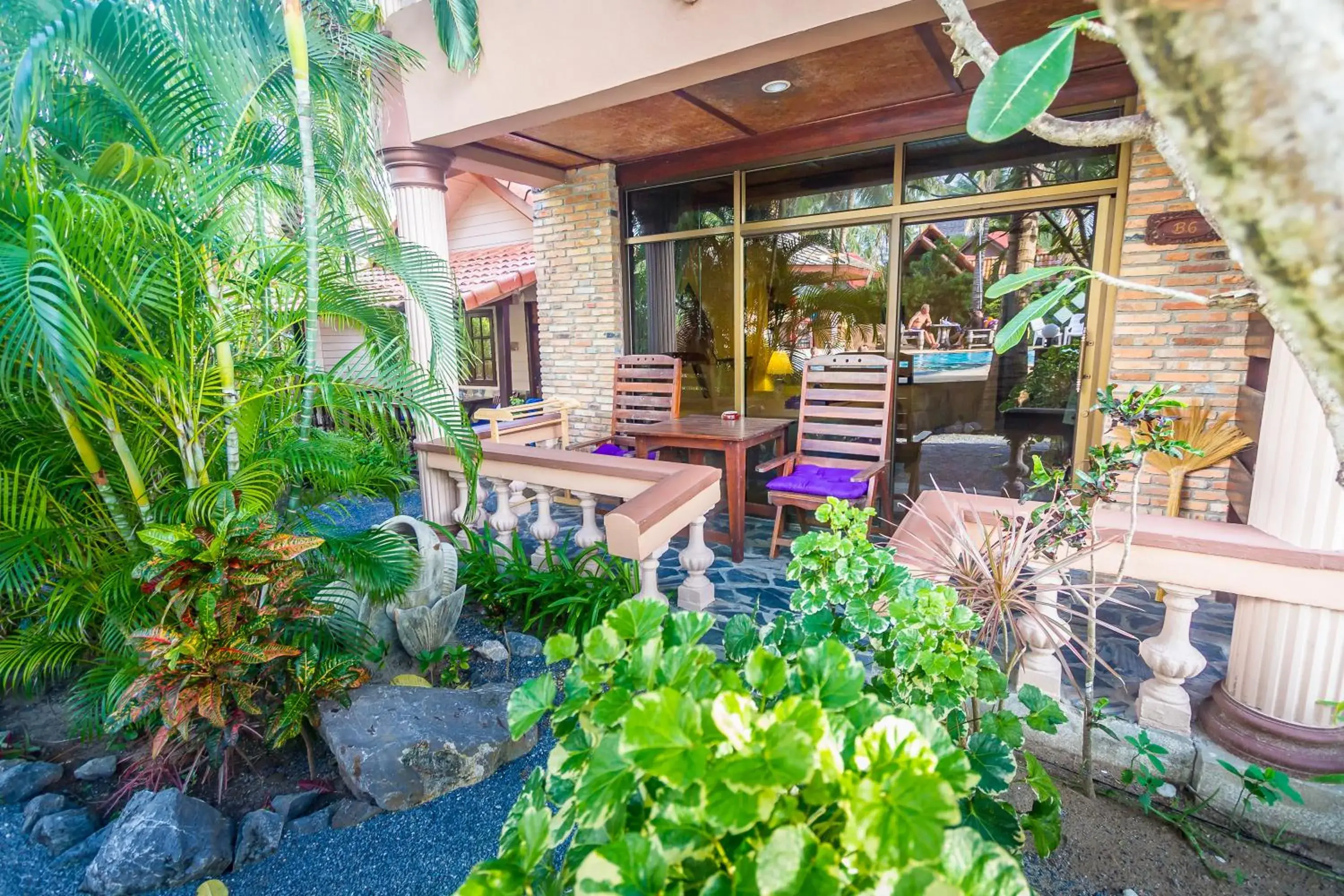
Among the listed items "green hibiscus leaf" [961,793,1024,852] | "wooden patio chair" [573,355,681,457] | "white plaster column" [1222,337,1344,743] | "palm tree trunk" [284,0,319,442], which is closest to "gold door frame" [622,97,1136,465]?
"wooden patio chair" [573,355,681,457]

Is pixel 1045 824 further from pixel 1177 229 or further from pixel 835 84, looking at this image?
pixel 835 84

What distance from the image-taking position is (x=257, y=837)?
1.70 m

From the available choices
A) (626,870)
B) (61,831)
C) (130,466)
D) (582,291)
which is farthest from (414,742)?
(582,291)

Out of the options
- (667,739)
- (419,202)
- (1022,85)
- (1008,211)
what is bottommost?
(667,739)

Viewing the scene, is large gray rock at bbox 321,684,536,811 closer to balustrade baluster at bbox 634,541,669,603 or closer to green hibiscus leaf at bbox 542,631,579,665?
balustrade baluster at bbox 634,541,669,603

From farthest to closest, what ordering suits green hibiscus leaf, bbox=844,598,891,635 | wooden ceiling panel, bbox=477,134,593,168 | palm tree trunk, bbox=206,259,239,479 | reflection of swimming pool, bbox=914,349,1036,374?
1. wooden ceiling panel, bbox=477,134,593,168
2. reflection of swimming pool, bbox=914,349,1036,374
3. palm tree trunk, bbox=206,259,239,479
4. green hibiscus leaf, bbox=844,598,891,635

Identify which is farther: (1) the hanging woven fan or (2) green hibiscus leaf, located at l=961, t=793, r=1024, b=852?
(1) the hanging woven fan

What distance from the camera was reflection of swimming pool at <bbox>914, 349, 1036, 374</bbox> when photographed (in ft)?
13.2

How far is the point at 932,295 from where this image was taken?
409 centimetres

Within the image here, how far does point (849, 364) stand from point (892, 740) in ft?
12.0

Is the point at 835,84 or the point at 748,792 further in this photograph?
the point at 835,84

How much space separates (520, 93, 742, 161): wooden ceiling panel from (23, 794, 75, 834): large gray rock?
3935 millimetres

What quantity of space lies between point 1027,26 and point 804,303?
199 cm

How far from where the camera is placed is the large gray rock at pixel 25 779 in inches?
74.7
